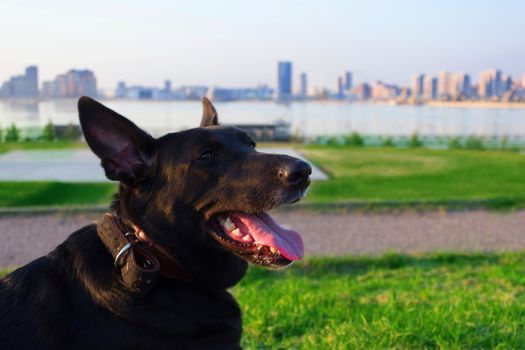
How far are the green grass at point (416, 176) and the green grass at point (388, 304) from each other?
4659mm

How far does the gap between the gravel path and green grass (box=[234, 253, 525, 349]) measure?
3.90 ft

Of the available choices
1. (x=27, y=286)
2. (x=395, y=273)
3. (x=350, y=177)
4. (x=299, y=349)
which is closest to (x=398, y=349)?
(x=299, y=349)

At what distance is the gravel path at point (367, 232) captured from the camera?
9.44 meters

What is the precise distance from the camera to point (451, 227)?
35.2 ft

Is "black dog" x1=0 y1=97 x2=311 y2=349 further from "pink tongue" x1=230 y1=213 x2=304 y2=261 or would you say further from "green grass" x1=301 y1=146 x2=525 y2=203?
"green grass" x1=301 y1=146 x2=525 y2=203

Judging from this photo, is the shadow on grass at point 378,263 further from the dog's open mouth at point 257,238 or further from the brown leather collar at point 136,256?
the brown leather collar at point 136,256

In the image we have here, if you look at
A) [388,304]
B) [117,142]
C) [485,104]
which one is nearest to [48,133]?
[388,304]

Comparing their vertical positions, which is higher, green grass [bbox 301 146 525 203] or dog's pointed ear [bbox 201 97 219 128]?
dog's pointed ear [bbox 201 97 219 128]

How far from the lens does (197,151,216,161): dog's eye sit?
3000 millimetres

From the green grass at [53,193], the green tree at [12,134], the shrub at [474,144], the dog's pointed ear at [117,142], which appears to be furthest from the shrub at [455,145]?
the dog's pointed ear at [117,142]

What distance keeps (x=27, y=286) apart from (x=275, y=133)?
31.3 m

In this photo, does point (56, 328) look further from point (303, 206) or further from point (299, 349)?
point (303, 206)

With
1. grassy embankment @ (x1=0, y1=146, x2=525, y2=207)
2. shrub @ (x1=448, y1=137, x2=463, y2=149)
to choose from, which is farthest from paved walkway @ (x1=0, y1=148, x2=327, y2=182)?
shrub @ (x1=448, y1=137, x2=463, y2=149)

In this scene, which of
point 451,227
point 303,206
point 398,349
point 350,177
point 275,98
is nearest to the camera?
point 398,349
